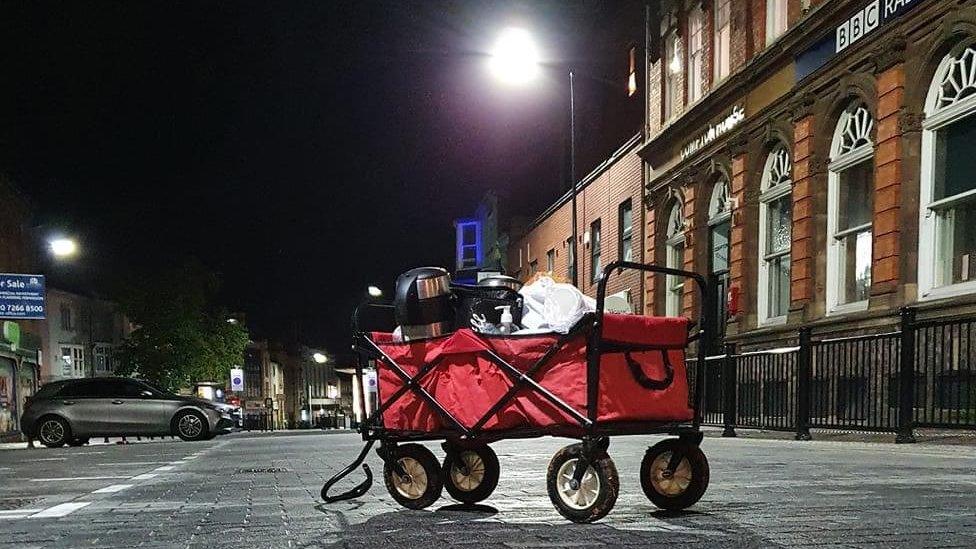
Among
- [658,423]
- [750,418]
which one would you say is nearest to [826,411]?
[750,418]

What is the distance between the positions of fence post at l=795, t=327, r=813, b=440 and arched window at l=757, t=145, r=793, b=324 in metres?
5.38

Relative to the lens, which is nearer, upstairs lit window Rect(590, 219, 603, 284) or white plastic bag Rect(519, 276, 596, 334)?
white plastic bag Rect(519, 276, 596, 334)

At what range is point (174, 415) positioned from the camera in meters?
18.7

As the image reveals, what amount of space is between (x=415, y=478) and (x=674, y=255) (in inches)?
741

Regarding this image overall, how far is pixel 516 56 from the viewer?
1728 cm

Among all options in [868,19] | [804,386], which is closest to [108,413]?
[804,386]

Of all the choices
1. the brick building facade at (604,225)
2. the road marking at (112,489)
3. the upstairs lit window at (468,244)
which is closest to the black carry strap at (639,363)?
the road marking at (112,489)

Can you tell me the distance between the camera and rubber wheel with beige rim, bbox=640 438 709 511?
4227mm

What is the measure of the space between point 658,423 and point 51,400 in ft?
59.7

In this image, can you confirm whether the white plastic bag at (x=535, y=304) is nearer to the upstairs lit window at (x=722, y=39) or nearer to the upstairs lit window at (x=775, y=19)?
the upstairs lit window at (x=775, y=19)

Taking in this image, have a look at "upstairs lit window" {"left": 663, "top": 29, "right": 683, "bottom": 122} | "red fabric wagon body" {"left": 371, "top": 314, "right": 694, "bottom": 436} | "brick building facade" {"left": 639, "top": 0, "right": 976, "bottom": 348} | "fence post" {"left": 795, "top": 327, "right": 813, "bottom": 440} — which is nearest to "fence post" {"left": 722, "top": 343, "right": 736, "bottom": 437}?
"fence post" {"left": 795, "top": 327, "right": 813, "bottom": 440}

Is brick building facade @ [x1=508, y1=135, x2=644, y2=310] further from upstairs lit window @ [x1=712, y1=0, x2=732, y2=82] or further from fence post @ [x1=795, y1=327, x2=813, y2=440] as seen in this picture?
fence post @ [x1=795, y1=327, x2=813, y2=440]

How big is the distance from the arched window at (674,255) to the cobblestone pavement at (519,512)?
47.3 ft

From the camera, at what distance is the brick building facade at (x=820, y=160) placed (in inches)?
469
